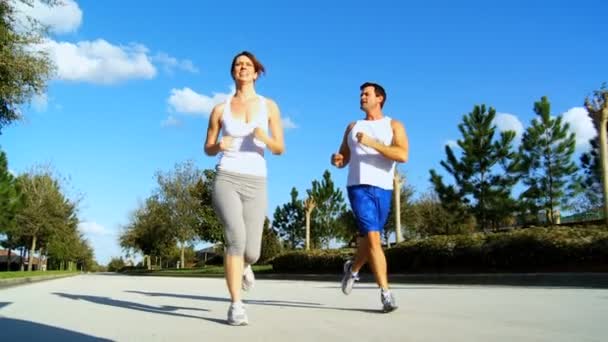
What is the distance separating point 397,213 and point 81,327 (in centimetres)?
2032

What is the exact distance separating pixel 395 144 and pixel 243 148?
1572 millimetres

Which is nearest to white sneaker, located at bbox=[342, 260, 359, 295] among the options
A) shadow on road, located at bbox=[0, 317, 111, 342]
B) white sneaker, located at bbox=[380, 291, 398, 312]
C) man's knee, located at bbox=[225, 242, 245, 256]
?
white sneaker, located at bbox=[380, 291, 398, 312]

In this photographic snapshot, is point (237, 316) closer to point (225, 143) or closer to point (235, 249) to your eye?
point (235, 249)

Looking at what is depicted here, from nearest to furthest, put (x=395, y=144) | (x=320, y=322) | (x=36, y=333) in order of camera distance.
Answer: (x=36, y=333) → (x=320, y=322) → (x=395, y=144)

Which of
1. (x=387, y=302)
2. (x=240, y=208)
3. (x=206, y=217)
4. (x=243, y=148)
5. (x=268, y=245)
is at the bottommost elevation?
(x=387, y=302)

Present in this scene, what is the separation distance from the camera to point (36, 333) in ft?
12.0

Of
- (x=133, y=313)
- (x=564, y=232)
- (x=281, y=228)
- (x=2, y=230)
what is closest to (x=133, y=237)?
(x=281, y=228)

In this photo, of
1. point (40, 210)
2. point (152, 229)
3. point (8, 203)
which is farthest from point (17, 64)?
point (152, 229)

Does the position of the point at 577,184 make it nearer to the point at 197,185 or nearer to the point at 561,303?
the point at 197,185

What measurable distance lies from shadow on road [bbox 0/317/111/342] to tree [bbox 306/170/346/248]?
158ft

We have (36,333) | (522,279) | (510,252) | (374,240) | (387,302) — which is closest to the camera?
(36,333)

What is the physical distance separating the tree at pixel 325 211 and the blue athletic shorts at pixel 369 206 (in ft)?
155

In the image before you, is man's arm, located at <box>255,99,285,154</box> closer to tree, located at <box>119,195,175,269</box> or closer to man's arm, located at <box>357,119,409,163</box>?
man's arm, located at <box>357,119,409,163</box>

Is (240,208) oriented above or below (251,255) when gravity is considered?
above
